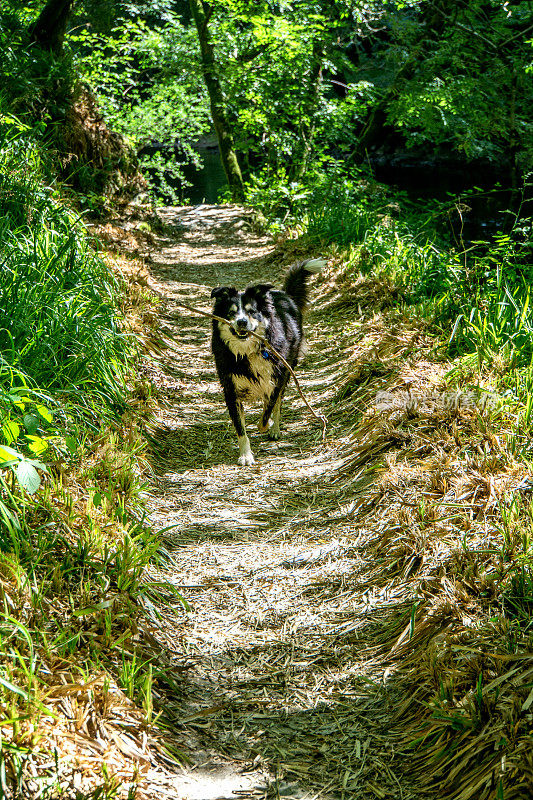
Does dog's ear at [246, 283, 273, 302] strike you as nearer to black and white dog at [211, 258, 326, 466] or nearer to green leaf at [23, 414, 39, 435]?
black and white dog at [211, 258, 326, 466]

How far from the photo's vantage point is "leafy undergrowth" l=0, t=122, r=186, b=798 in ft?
5.96

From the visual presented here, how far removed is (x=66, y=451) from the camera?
3094mm

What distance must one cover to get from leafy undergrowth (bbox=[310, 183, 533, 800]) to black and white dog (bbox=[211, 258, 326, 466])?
0.56 metres

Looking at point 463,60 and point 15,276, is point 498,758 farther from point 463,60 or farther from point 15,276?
point 463,60

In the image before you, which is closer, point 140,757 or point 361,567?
point 140,757

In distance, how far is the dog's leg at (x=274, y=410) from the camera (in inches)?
189

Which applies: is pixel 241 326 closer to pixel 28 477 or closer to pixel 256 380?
pixel 256 380

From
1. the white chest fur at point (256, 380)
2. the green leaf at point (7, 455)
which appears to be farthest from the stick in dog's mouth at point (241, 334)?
the green leaf at point (7, 455)

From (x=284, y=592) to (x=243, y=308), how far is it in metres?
2.19

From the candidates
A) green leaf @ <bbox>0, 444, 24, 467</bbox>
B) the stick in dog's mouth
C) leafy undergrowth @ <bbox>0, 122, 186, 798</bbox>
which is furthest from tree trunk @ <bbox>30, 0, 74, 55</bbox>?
green leaf @ <bbox>0, 444, 24, 467</bbox>

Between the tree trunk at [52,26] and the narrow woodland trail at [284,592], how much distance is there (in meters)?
5.20

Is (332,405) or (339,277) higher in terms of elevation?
(339,277)

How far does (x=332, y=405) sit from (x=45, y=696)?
3448 millimetres

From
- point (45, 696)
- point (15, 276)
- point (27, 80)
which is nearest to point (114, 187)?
point (27, 80)
